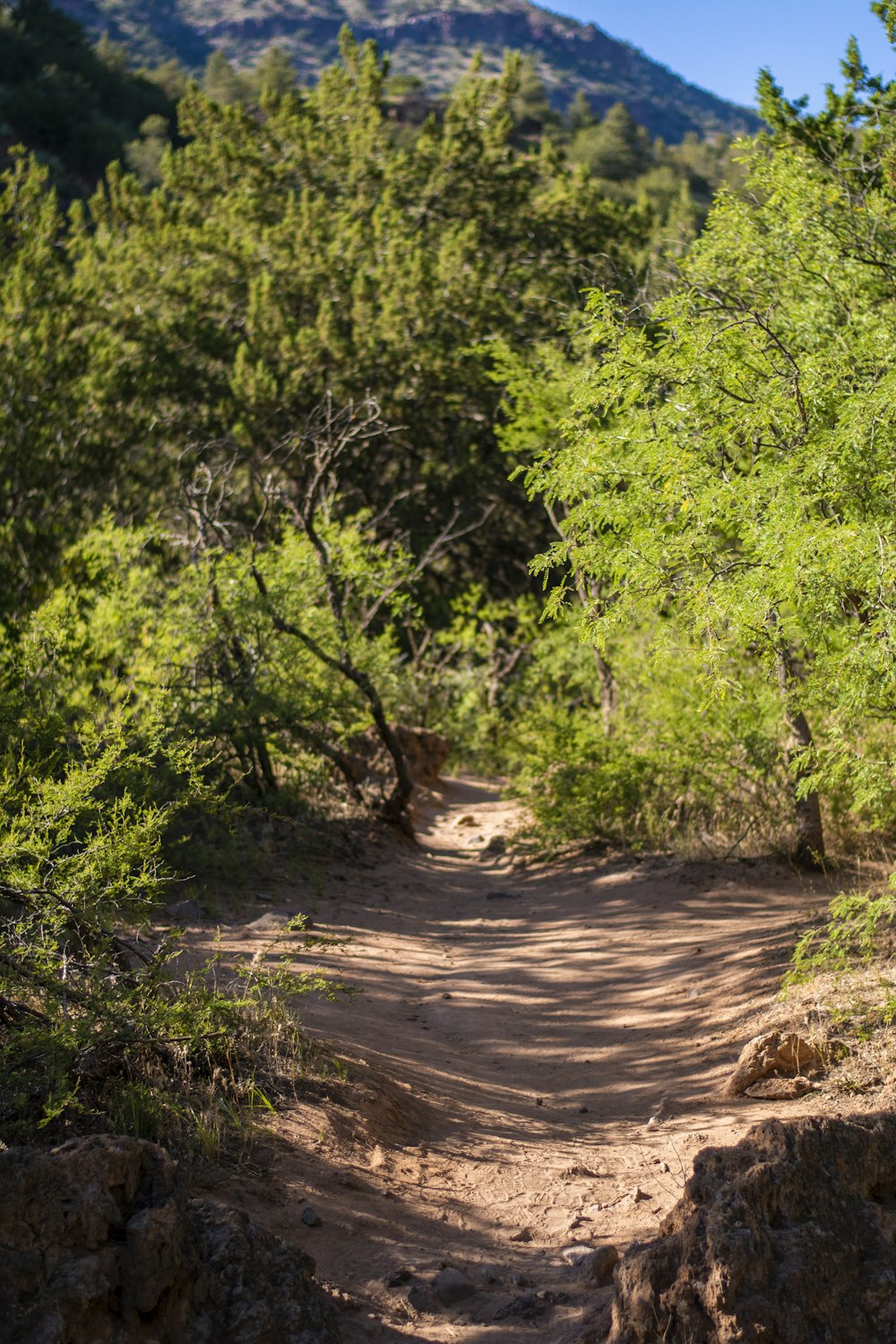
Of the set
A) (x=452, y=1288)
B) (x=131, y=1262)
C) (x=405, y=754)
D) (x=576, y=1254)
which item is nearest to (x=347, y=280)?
(x=405, y=754)

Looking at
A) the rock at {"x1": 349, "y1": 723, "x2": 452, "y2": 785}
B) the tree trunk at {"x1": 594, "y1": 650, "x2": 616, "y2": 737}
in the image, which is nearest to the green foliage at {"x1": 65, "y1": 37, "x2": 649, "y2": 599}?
the rock at {"x1": 349, "y1": 723, "x2": 452, "y2": 785}

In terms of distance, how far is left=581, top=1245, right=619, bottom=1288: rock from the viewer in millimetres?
3211

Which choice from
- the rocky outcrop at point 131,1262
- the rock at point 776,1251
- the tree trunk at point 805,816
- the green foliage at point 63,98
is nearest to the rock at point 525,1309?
the rock at point 776,1251

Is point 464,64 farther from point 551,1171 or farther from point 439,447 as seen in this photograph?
point 551,1171

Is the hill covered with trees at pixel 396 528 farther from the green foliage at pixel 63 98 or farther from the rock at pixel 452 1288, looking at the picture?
the green foliage at pixel 63 98

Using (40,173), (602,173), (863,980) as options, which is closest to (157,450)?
(40,173)

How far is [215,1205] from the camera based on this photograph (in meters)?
2.94

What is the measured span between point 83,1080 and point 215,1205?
2.97ft

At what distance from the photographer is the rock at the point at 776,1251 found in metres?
2.67

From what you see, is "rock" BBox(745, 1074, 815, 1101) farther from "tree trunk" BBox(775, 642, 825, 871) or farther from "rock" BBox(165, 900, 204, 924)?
"rock" BBox(165, 900, 204, 924)

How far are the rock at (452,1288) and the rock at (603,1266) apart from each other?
13.6 inches

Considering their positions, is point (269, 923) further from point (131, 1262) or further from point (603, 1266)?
point (131, 1262)

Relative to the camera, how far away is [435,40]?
5325 inches

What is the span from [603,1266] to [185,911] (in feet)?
14.3
